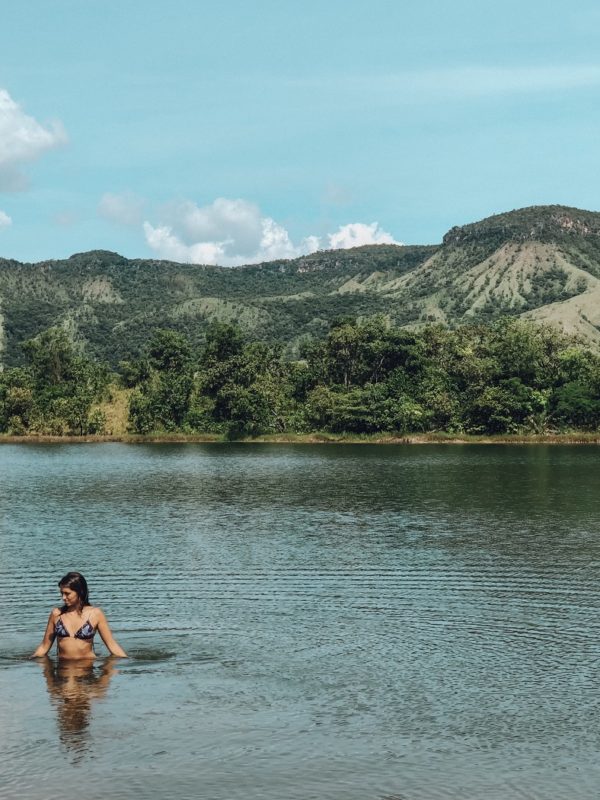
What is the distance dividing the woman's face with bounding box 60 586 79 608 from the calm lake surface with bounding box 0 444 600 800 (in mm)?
1729

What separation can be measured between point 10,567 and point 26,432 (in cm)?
11415

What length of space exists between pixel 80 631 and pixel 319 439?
113420 mm

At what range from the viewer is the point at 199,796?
1497cm

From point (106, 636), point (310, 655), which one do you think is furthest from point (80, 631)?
point (310, 655)

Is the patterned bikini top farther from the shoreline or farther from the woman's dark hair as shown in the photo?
the shoreline

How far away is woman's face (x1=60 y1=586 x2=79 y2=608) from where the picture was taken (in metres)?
20.2

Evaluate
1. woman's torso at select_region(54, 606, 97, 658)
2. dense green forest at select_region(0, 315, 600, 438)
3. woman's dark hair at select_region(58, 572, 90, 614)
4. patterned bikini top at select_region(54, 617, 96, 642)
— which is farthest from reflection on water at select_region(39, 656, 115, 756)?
dense green forest at select_region(0, 315, 600, 438)

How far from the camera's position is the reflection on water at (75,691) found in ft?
58.4

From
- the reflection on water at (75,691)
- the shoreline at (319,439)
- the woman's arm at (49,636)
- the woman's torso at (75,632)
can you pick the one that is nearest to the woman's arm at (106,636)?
the woman's torso at (75,632)

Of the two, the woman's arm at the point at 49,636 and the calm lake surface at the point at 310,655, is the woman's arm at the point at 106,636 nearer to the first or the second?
the calm lake surface at the point at 310,655

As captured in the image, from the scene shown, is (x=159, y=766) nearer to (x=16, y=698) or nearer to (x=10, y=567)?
(x=16, y=698)

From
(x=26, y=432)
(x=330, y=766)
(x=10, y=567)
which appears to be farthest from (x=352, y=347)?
(x=330, y=766)

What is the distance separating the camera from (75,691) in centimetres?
2039

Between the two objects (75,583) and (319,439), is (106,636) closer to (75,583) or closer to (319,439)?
(75,583)
